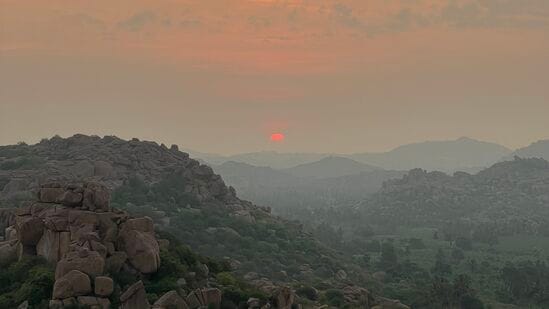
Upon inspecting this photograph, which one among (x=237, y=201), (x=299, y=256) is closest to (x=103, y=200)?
(x=299, y=256)

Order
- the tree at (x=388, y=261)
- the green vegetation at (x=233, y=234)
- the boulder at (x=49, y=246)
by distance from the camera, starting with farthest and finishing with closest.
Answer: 1. the tree at (x=388, y=261)
2. the green vegetation at (x=233, y=234)
3. the boulder at (x=49, y=246)

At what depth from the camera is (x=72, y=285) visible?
36906 mm

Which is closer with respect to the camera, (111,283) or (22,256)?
(111,283)

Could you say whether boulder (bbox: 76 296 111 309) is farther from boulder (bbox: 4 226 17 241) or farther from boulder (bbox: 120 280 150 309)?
boulder (bbox: 4 226 17 241)

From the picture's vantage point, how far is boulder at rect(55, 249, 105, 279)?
37844 mm

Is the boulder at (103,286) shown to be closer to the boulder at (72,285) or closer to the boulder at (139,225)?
the boulder at (72,285)

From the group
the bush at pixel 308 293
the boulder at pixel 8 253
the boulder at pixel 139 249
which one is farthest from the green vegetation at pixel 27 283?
the bush at pixel 308 293

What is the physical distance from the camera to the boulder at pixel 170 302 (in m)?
37.7

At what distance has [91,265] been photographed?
38.2m

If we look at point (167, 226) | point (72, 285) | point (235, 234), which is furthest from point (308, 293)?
point (167, 226)

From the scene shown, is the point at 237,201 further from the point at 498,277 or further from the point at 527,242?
the point at 527,242

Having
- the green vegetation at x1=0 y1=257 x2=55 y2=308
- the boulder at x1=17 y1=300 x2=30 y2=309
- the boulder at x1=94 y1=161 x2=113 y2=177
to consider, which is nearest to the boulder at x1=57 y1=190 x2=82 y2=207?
the green vegetation at x1=0 y1=257 x2=55 y2=308

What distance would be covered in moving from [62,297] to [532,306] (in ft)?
280

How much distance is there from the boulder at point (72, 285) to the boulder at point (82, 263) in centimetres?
53
